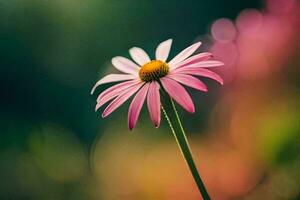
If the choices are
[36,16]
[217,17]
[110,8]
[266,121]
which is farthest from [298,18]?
[36,16]

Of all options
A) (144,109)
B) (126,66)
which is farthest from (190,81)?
(144,109)

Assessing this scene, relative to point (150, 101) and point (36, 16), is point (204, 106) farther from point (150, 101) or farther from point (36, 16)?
point (150, 101)

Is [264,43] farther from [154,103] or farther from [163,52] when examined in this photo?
[154,103]

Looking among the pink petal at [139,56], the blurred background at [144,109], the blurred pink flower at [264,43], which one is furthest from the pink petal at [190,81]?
the blurred pink flower at [264,43]

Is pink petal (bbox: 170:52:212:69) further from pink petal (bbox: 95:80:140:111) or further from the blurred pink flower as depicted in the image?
the blurred pink flower

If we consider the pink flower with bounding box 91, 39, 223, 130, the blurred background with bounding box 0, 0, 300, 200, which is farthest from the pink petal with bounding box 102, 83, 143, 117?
the blurred background with bounding box 0, 0, 300, 200

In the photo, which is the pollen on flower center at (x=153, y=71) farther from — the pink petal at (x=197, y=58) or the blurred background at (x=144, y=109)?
the blurred background at (x=144, y=109)
